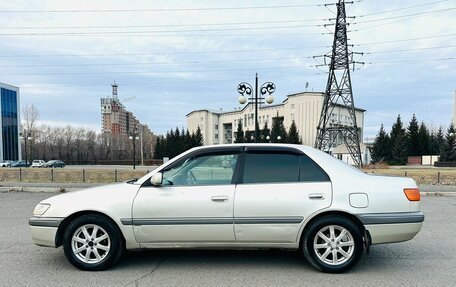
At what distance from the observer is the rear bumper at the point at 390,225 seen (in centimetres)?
429

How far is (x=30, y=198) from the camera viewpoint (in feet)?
40.6

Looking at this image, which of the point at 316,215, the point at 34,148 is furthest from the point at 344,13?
the point at 34,148

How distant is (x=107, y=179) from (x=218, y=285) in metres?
17.4

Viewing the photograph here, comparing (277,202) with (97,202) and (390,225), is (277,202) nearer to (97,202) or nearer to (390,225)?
(390,225)

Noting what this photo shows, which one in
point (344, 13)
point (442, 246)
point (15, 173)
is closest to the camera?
point (442, 246)

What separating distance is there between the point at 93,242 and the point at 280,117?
290 ft

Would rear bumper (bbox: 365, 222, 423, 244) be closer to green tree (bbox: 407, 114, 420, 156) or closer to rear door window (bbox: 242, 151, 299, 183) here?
rear door window (bbox: 242, 151, 299, 183)

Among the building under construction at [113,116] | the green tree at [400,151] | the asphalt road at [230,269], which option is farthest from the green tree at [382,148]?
the building under construction at [113,116]

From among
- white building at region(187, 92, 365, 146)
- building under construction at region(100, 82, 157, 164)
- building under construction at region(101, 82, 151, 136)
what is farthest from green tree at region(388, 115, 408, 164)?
building under construction at region(101, 82, 151, 136)

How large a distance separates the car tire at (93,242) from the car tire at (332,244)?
2.44 m

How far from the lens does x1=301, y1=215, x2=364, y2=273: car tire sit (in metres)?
4.29

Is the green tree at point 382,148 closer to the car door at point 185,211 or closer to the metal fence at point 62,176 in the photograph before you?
the metal fence at point 62,176

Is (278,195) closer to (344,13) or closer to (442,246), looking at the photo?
(442,246)

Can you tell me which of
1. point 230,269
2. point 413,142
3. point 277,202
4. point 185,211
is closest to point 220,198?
point 185,211
